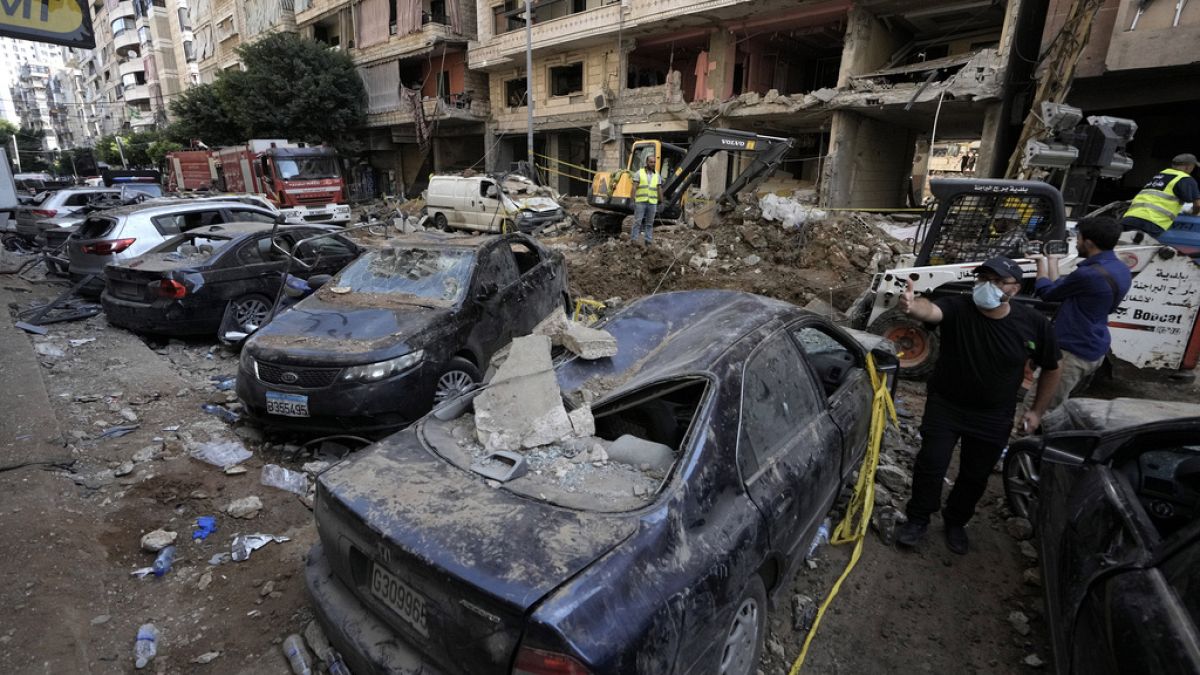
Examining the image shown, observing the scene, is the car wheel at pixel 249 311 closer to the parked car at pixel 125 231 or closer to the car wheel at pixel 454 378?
the parked car at pixel 125 231

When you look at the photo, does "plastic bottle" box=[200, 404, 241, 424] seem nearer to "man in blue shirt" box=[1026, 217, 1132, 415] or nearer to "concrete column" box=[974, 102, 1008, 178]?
"man in blue shirt" box=[1026, 217, 1132, 415]

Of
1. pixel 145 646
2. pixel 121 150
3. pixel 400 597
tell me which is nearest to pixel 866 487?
pixel 400 597

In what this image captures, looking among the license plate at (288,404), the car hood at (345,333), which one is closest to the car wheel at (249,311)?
the car hood at (345,333)

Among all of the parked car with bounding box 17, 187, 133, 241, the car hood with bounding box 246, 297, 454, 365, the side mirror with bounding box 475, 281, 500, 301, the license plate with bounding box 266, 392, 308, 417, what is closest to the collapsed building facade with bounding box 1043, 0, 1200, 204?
the side mirror with bounding box 475, 281, 500, 301

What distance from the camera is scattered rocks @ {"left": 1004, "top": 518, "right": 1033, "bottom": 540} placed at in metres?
3.71

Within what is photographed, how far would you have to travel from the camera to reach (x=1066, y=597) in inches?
90.8

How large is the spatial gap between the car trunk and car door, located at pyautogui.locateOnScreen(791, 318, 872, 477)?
1741 millimetres

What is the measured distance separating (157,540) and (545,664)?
305cm

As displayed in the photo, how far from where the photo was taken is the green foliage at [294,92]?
1061 inches

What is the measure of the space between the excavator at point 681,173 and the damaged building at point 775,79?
3.96 m

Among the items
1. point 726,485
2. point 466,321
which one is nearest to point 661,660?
point 726,485

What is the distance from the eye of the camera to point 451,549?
5.93 ft

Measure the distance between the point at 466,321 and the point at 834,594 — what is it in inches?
135

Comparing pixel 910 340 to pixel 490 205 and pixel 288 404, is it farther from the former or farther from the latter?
pixel 490 205
